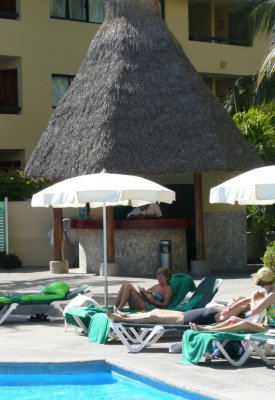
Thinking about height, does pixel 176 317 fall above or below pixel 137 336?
above

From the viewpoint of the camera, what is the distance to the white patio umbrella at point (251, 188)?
13086mm

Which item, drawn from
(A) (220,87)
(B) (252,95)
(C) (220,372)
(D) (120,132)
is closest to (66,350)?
(C) (220,372)

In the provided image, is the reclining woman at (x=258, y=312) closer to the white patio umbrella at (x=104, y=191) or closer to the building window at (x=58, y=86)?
the white patio umbrella at (x=104, y=191)

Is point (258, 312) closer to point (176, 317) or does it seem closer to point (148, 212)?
point (176, 317)

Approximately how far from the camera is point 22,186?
28.1 m

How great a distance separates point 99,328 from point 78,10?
890 inches

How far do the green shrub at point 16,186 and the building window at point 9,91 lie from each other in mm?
4728

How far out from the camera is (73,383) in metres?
11.5

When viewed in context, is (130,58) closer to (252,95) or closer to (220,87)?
(252,95)

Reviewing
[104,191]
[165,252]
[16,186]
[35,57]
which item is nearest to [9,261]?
[16,186]

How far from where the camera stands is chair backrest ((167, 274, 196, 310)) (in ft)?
47.8

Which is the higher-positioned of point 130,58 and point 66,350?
point 130,58

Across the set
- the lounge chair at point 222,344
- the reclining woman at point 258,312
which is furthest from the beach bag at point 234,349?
the reclining woman at point 258,312

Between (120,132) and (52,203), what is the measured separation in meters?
8.01
